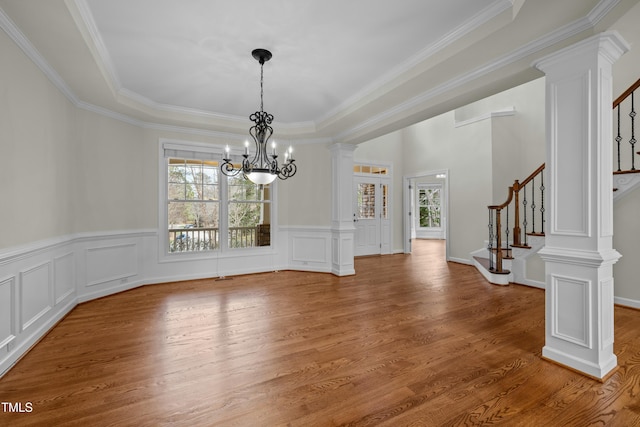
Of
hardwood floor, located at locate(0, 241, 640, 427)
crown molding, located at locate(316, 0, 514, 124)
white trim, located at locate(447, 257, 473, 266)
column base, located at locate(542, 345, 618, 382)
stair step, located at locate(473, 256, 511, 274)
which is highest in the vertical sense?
crown molding, located at locate(316, 0, 514, 124)

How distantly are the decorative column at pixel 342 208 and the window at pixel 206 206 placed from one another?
4.31 ft

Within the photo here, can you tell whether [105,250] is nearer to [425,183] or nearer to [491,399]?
[491,399]

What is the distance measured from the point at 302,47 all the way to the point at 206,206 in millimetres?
3349

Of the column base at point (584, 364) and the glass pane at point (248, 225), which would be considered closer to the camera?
the column base at point (584, 364)

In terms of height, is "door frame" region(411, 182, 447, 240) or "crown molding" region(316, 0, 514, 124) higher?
"crown molding" region(316, 0, 514, 124)

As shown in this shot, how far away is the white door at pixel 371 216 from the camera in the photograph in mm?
7602

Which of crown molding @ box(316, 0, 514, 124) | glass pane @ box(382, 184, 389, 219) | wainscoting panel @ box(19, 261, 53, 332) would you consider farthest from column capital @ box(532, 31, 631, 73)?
glass pane @ box(382, 184, 389, 219)

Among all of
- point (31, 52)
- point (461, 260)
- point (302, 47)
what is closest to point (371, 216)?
point (461, 260)

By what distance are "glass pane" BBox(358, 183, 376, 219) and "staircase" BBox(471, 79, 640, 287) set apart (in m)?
2.62

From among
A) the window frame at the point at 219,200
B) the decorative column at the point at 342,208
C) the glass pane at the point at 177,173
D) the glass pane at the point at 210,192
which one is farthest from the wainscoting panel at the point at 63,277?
the decorative column at the point at 342,208

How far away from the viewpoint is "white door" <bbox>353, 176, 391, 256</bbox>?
760 centimetres

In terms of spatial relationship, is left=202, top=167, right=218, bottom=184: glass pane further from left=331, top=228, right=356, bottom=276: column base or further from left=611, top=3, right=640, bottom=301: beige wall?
left=611, top=3, right=640, bottom=301: beige wall

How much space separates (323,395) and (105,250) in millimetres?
3840

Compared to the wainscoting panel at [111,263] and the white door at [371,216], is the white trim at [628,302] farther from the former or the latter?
the wainscoting panel at [111,263]
